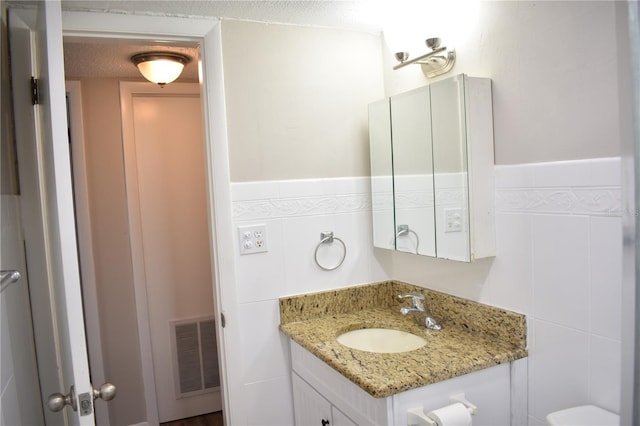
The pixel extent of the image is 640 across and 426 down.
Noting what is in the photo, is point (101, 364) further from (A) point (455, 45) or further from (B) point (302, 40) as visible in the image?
(A) point (455, 45)

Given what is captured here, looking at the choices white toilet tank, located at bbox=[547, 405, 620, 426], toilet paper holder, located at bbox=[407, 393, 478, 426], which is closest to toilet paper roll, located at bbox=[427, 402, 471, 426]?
toilet paper holder, located at bbox=[407, 393, 478, 426]

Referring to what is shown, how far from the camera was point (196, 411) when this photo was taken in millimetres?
3055

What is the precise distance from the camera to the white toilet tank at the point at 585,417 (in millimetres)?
1162

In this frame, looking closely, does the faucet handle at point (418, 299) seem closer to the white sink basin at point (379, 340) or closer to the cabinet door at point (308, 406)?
the white sink basin at point (379, 340)

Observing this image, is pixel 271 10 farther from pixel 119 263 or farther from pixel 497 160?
pixel 119 263

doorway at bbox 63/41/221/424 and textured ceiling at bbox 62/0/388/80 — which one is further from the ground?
textured ceiling at bbox 62/0/388/80

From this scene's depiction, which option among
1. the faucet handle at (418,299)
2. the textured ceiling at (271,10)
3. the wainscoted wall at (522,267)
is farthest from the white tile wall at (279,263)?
the textured ceiling at (271,10)

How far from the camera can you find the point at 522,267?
145cm

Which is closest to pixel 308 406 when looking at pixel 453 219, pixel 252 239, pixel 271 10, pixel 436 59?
pixel 252 239

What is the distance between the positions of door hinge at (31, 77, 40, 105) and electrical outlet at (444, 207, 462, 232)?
1287mm

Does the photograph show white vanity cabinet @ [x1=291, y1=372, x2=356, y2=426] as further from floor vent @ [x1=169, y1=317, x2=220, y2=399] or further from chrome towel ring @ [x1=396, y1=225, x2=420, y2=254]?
floor vent @ [x1=169, y1=317, x2=220, y2=399]

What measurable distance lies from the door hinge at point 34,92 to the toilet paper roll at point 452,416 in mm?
1393

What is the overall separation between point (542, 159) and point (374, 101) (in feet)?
2.75

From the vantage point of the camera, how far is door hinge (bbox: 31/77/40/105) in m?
1.32
